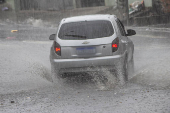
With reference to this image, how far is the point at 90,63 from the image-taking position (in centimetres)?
863

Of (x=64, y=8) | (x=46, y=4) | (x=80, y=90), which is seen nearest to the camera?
(x=80, y=90)

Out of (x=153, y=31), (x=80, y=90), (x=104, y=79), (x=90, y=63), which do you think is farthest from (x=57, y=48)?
(x=153, y=31)

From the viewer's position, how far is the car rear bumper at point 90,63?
862 cm

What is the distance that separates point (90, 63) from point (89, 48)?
0.32m

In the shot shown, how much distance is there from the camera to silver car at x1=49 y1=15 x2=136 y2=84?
28.3 feet

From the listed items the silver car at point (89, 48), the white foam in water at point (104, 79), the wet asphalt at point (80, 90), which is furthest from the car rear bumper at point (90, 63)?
the wet asphalt at point (80, 90)

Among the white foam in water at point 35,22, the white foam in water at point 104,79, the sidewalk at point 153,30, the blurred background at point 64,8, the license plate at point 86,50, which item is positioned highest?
the license plate at point 86,50

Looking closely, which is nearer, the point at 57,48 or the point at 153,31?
the point at 57,48

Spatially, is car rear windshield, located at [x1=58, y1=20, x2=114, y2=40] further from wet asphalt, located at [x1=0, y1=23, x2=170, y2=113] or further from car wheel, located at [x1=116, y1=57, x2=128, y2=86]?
wet asphalt, located at [x1=0, y1=23, x2=170, y2=113]

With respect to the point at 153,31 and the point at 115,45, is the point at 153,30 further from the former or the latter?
the point at 115,45

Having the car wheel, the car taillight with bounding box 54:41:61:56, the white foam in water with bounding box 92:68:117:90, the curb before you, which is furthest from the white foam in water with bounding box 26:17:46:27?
the car wheel

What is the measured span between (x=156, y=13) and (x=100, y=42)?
835 inches

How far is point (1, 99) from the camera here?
7.84m

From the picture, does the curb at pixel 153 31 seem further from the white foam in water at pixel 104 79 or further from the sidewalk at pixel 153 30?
the white foam in water at pixel 104 79
